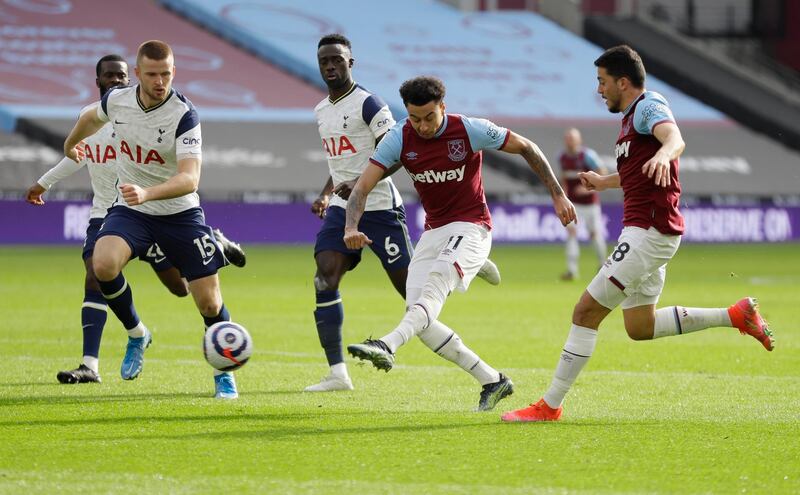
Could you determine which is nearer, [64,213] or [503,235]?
[64,213]

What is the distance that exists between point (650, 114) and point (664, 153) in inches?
18.2

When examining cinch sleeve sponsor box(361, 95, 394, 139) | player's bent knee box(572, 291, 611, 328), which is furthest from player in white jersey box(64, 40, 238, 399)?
player's bent knee box(572, 291, 611, 328)

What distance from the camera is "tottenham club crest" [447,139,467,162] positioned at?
328 inches

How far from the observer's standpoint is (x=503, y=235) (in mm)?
30094

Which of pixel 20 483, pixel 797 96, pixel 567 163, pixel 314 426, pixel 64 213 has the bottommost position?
pixel 797 96

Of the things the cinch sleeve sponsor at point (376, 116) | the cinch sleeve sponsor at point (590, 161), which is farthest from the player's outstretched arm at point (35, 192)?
the cinch sleeve sponsor at point (590, 161)

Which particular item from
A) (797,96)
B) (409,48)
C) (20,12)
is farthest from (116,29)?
(797,96)

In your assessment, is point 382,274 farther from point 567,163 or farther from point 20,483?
point 20,483

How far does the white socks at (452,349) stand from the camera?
26.8 ft

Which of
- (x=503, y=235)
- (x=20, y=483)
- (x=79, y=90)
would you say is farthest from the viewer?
(x=79, y=90)

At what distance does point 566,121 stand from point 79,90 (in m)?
12.9

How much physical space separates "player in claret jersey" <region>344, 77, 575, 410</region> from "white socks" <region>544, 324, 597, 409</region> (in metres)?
0.64

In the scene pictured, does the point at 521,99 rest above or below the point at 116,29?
below

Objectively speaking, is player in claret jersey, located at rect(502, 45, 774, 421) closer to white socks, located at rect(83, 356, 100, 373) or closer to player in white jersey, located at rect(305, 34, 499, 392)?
player in white jersey, located at rect(305, 34, 499, 392)
